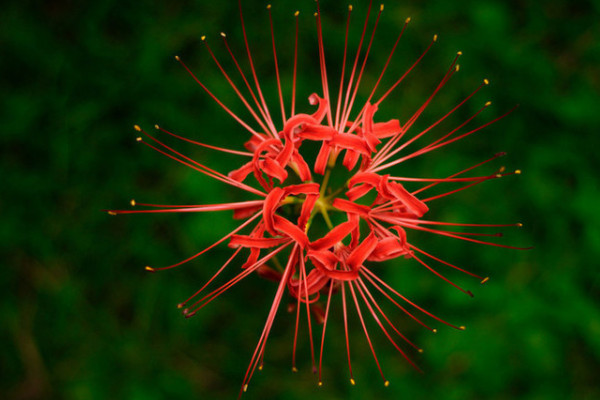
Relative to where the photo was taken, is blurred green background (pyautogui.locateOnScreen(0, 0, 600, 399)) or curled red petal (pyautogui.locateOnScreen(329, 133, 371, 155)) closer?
curled red petal (pyautogui.locateOnScreen(329, 133, 371, 155))

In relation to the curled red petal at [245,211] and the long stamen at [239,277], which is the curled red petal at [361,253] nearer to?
the long stamen at [239,277]

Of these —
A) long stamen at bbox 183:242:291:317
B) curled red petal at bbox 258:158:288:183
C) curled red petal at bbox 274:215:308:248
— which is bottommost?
long stamen at bbox 183:242:291:317

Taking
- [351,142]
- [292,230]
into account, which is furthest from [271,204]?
[351,142]

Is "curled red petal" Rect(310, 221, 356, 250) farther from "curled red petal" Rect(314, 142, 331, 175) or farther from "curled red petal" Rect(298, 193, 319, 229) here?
"curled red petal" Rect(314, 142, 331, 175)

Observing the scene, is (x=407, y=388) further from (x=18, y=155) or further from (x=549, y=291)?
(x=18, y=155)

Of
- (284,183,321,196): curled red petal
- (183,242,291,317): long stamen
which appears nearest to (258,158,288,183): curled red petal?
(284,183,321,196): curled red petal

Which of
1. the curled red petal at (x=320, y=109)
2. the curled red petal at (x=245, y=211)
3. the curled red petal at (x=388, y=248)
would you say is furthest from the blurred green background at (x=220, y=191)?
the curled red petal at (x=388, y=248)

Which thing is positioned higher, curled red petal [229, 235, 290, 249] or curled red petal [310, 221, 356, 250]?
curled red petal [310, 221, 356, 250]

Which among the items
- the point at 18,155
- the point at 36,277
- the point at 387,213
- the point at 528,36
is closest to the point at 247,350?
the point at 36,277

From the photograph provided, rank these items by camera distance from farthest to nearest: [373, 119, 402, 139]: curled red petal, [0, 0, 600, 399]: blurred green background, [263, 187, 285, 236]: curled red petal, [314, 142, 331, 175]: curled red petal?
[0, 0, 600, 399]: blurred green background
[373, 119, 402, 139]: curled red petal
[314, 142, 331, 175]: curled red petal
[263, 187, 285, 236]: curled red petal
